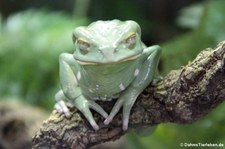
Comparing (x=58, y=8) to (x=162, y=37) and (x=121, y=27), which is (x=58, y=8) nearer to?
(x=162, y=37)

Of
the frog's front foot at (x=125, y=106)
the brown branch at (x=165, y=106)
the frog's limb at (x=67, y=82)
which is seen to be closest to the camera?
the brown branch at (x=165, y=106)

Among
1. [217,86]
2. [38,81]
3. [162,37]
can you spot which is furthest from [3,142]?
[162,37]

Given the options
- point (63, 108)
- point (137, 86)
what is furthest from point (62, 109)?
point (137, 86)

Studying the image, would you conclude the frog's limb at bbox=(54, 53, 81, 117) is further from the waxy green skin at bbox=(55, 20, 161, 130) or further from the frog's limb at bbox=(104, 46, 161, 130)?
the frog's limb at bbox=(104, 46, 161, 130)

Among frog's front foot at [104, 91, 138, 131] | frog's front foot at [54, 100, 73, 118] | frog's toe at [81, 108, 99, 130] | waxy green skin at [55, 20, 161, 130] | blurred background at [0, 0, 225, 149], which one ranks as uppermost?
waxy green skin at [55, 20, 161, 130]

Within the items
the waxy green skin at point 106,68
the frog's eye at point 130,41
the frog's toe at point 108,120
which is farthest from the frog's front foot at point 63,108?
the frog's eye at point 130,41

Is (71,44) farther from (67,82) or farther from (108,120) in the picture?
(108,120)

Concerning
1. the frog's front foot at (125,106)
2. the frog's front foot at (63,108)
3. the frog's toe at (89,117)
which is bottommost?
the frog's front foot at (63,108)

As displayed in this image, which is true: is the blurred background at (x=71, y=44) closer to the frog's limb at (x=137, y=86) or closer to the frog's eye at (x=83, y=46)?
the frog's limb at (x=137, y=86)

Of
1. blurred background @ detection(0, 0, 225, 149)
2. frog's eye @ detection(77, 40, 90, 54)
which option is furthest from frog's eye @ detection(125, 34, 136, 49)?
blurred background @ detection(0, 0, 225, 149)
